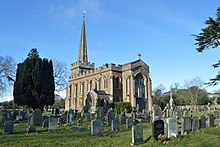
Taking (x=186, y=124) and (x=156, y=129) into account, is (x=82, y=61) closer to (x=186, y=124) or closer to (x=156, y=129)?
(x=186, y=124)

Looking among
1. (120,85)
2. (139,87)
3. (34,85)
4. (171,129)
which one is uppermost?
(120,85)

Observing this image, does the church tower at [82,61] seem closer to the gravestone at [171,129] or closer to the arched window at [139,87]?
the arched window at [139,87]

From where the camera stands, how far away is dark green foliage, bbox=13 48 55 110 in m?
30.6

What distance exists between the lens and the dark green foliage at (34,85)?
1206 inches

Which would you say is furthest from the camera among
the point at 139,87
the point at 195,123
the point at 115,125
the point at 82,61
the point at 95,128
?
the point at 82,61

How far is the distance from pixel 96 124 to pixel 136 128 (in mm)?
3658

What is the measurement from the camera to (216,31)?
1677 centimetres

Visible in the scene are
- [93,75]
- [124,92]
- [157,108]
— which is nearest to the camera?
[157,108]

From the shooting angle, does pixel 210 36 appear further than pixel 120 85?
No

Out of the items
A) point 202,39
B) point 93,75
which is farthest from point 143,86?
point 202,39

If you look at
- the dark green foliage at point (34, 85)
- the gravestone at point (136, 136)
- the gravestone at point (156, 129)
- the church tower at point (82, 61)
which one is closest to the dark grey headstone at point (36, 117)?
the dark green foliage at point (34, 85)

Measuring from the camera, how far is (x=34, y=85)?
3119 centimetres

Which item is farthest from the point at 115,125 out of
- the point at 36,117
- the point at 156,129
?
the point at 36,117

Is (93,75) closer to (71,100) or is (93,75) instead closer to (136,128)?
(71,100)
